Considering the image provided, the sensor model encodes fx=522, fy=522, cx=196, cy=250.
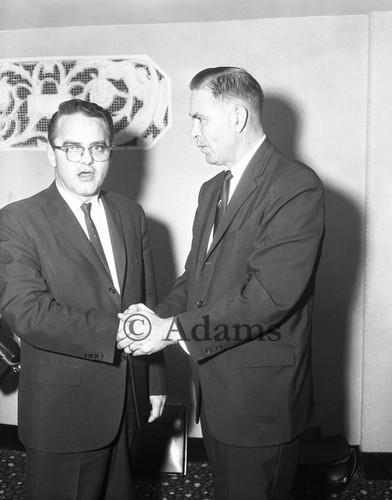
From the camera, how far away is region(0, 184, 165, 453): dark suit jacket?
1.80 meters

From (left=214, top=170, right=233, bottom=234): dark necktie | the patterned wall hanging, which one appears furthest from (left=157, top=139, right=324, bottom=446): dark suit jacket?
the patterned wall hanging

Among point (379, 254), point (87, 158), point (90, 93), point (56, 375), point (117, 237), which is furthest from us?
point (90, 93)

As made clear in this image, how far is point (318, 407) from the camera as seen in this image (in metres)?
3.27

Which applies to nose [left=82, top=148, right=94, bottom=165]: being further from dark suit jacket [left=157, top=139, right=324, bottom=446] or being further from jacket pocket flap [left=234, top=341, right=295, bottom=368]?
jacket pocket flap [left=234, top=341, right=295, bottom=368]

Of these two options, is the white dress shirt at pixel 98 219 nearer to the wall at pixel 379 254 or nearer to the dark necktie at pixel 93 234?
the dark necktie at pixel 93 234

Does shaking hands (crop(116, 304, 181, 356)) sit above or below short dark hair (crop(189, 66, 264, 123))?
below

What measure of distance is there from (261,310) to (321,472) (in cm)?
151

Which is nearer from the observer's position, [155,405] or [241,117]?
[241,117]

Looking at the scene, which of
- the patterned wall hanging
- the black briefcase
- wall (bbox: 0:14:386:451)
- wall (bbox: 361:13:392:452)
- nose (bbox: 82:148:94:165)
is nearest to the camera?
nose (bbox: 82:148:94:165)

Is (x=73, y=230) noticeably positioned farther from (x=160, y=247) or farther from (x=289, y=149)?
(x=289, y=149)

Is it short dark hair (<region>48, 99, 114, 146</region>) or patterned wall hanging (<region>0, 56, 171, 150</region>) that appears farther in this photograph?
patterned wall hanging (<region>0, 56, 171, 150</region>)

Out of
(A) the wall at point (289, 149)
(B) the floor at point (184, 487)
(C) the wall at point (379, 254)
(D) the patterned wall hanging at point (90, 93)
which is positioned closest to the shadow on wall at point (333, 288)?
(A) the wall at point (289, 149)

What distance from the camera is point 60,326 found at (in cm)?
178

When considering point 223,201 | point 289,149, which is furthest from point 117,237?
point 289,149
